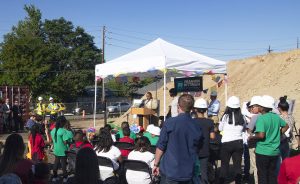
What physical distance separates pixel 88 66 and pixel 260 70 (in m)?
32.6

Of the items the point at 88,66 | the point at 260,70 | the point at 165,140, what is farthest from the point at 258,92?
the point at 88,66

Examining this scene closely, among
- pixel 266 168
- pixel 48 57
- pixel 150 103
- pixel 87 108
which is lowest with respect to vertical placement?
pixel 87 108

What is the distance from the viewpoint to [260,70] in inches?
1398

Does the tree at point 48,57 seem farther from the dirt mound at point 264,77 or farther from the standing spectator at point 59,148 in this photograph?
the standing spectator at point 59,148

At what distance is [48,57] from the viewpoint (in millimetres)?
49844

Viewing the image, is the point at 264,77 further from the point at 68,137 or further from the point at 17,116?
the point at 68,137

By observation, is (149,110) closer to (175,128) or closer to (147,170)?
(147,170)

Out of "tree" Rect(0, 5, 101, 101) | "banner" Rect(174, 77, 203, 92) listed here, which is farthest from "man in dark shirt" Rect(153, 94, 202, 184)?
"tree" Rect(0, 5, 101, 101)

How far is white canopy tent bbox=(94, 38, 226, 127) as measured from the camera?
987 centimetres

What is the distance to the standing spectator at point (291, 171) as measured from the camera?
2801mm

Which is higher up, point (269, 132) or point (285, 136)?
point (269, 132)

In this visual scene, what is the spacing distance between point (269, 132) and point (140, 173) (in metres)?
1.92

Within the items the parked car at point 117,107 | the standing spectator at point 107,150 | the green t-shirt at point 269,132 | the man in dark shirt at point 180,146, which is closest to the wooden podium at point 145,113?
the standing spectator at point 107,150

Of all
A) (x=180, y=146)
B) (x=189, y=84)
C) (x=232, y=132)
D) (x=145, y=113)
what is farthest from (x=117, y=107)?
(x=180, y=146)
